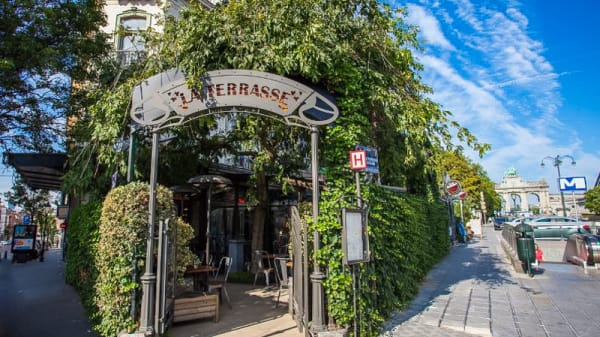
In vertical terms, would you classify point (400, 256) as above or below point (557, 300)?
above

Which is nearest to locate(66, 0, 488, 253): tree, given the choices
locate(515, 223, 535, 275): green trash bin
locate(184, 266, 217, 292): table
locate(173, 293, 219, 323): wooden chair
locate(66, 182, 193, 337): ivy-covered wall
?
locate(66, 182, 193, 337): ivy-covered wall

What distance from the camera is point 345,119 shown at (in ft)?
17.9

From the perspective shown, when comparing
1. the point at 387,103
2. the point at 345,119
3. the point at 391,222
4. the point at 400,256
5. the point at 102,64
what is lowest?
the point at 400,256

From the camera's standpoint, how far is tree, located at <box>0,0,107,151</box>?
846 cm

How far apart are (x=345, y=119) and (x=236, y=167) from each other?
7483 millimetres

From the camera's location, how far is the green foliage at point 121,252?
4746 mm

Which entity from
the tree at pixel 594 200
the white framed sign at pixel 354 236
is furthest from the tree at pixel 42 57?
the tree at pixel 594 200

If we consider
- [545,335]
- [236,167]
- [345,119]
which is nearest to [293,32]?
[345,119]

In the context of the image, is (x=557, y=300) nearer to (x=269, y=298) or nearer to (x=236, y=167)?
(x=269, y=298)

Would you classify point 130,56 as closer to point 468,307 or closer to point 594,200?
point 468,307

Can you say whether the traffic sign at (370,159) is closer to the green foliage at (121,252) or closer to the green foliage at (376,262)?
the green foliage at (376,262)

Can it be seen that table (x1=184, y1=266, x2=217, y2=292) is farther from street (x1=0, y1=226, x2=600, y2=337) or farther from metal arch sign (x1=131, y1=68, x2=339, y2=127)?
metal arch sign (x1=131, y1=68, x2=339, y2=127)

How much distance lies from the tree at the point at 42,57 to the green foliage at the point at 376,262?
26.0ft

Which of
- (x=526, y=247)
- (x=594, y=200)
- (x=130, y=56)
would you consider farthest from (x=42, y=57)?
(x=594, y=200)
